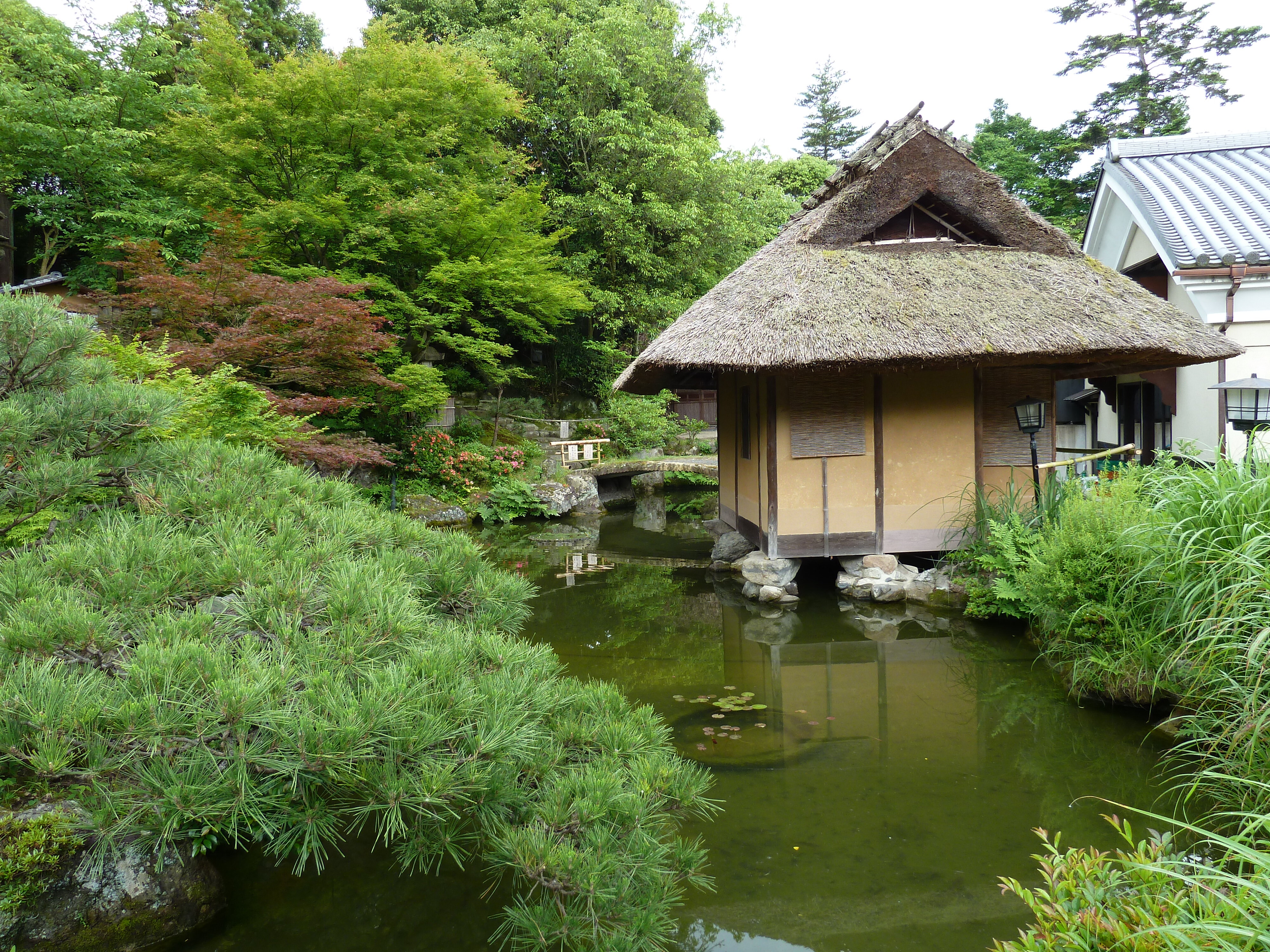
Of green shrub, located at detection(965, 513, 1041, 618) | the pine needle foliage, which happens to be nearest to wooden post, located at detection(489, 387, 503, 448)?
green shrub, located at detection(965, 513, 1041, 618)

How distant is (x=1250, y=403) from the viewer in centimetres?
643

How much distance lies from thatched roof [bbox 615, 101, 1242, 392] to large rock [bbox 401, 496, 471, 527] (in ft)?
19.9

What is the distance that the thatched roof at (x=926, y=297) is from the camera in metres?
7.21

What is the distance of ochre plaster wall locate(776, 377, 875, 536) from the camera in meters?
8.12

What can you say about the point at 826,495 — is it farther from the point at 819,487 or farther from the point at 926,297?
the point at 926,297

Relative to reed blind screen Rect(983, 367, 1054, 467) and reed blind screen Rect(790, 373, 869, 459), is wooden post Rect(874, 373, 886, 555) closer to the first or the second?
reed blind screen Rect(790, 373, 869, 459)

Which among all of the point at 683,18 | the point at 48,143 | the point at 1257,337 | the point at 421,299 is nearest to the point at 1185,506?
the point at 1257,337

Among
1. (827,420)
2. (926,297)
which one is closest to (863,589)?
(827,420)

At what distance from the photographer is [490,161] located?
15.0 meters

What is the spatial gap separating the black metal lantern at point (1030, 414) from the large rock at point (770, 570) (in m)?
2.79

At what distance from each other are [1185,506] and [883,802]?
261 centimetres

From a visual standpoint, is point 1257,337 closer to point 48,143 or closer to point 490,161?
point 490,161

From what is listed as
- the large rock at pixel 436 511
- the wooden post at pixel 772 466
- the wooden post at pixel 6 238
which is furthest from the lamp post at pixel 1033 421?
the wooden post at pixel 6 238

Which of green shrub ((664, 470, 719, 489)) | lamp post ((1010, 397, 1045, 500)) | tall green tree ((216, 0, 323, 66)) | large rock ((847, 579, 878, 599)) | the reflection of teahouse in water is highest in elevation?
tall green tree ((216, 0, 323, 66))
